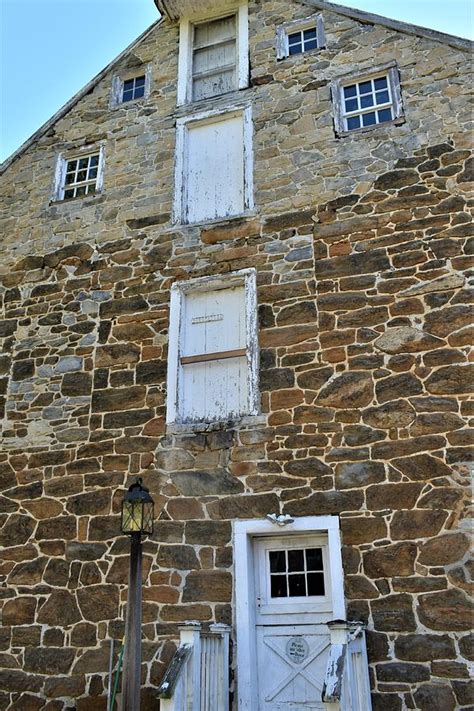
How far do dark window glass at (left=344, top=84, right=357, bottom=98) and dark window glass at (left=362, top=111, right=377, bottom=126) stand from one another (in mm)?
444

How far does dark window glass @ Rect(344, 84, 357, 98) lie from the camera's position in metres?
8.07

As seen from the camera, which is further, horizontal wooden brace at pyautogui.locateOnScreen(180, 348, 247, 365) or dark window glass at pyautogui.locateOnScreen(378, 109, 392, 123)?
dark window glass at pyautogui.locateOnScreen(378, 109, 392, 123)

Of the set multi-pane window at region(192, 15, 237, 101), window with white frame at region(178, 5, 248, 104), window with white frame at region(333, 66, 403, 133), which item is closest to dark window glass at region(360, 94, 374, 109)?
window with white frame at region(333, 66, 403, 133)

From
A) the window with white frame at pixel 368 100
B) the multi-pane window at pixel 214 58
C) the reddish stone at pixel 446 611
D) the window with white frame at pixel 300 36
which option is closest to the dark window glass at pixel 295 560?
the reddish stone at pixel 446 611

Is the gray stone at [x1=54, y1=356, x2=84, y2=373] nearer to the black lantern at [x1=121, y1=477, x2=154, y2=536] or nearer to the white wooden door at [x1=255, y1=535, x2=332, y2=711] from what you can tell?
the black lantern at [x1=121, y1=477, x2=154, y2=536]

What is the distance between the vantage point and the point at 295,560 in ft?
19.9

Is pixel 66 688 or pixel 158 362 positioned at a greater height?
pixel 158 362

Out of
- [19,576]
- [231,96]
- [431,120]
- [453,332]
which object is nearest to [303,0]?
[231,96]

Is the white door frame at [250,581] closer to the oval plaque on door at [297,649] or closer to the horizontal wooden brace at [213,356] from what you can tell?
the oval plaque on door at [297,649]

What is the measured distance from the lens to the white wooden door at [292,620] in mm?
5598

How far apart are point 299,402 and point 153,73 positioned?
19.6 feet

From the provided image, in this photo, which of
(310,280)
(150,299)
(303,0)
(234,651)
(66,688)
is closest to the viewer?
(234,651)

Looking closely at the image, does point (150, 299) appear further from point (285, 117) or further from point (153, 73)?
point (153, 73)

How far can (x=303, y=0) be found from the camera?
8938 mm
